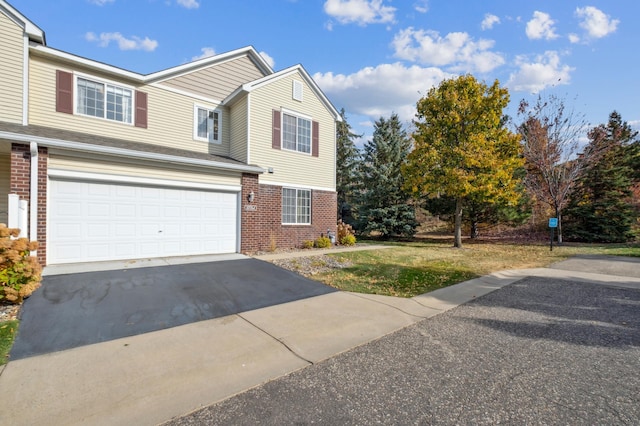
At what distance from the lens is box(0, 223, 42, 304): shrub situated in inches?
198

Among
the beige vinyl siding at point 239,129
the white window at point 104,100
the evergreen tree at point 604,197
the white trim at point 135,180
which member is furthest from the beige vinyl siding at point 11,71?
the evergreen tree at point 604,197

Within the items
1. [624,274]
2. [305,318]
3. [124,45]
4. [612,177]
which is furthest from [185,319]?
[612,177]

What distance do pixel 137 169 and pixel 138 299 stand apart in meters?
4.69

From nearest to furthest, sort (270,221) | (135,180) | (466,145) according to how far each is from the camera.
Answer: (135,180) < (270,221) < (466,145)

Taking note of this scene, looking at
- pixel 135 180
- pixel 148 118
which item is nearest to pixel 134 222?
pixel 135 180

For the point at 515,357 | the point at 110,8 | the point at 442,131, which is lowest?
the point at 515,357

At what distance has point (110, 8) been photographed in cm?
969

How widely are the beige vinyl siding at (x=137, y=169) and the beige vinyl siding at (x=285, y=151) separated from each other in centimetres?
184

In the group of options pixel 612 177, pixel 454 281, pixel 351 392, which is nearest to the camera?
pixel 351 392

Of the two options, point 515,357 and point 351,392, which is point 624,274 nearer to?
point 515,357

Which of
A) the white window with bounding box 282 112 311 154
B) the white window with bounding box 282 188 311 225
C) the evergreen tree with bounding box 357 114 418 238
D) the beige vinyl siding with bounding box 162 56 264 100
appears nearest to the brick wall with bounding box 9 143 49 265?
the beige vinyl siding with bounding box 162 56 264 100

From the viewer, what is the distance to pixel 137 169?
870 centimetres

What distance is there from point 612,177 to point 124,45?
2762 centimetres

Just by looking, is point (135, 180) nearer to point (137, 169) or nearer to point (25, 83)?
point (137, 169)
